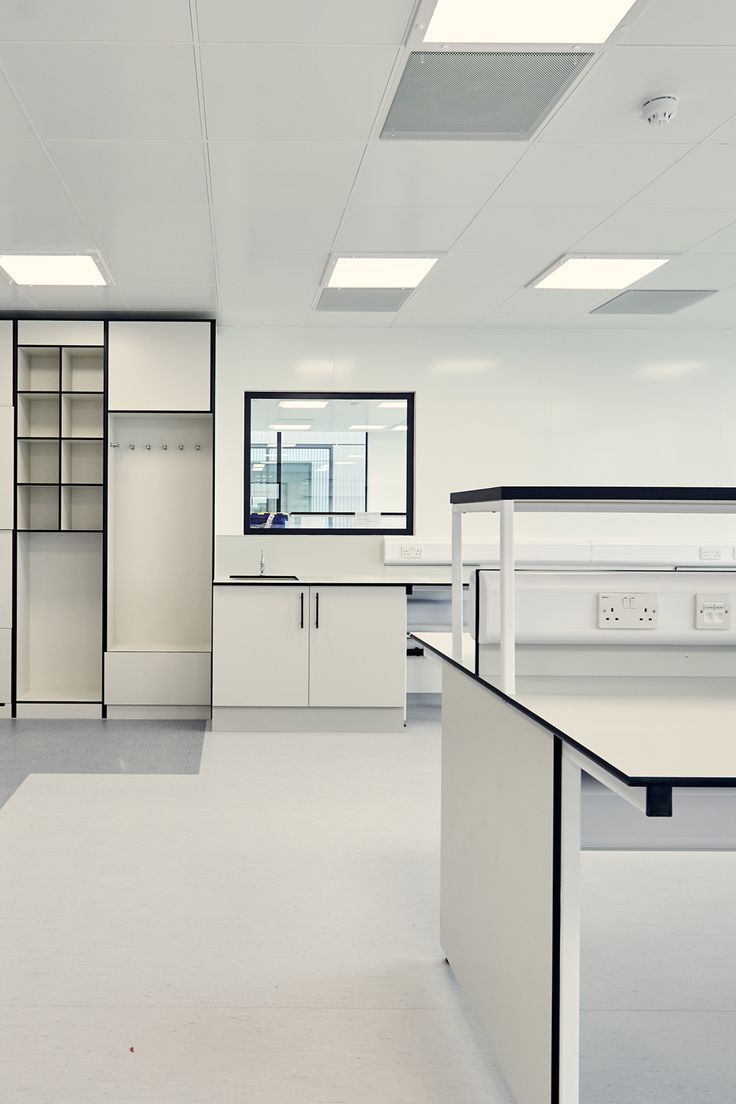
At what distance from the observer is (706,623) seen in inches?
90.0

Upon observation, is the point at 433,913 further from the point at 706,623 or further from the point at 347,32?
the point at 347,32

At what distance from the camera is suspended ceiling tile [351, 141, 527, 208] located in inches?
137

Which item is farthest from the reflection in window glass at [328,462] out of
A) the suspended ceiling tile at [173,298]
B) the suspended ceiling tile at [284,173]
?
the suspended ceiling tile at [284,173]

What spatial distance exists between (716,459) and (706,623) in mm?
4934

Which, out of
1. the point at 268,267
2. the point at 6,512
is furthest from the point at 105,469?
the point at 268,267

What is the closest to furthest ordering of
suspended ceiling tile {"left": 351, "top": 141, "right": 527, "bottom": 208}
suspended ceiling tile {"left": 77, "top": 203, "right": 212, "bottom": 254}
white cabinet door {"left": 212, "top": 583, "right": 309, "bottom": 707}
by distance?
1. suspended ceiling tile {"left": 351, "top": 141, "right": 527, "bottom": 208}
2. suspended ceiling tile {"left": 77, "top": 203, "right": 212, "bottom": 254}
3. white cabinet door {"left": 212, "top": 583, "right": 309, "bottom": 707}

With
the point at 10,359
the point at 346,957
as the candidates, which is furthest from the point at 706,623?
the point at 10,359

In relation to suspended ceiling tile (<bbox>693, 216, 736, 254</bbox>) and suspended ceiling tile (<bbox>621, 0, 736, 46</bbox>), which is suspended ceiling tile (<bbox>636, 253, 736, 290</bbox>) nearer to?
suspended ceiling tile (<bbox>693, 216, 736, 254</bbox>)

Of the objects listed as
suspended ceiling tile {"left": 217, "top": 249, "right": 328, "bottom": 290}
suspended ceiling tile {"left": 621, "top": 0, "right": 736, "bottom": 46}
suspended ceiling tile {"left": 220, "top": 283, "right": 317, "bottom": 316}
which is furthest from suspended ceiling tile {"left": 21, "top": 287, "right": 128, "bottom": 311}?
suspended ceiling tile {"left": 621, "top": 0, "right": 736, "bottom": 46}

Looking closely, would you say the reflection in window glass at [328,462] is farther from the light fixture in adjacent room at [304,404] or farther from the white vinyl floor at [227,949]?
the white vinyl floor at [227,949]

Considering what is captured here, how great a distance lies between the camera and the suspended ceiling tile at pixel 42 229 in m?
4.21

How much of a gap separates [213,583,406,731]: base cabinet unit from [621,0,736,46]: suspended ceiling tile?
144 inches

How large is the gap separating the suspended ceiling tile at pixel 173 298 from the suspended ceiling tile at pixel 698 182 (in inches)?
104

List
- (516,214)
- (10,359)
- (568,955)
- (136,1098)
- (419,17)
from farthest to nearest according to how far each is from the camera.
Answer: (10,359)
(516,214)
(419,17)
(136,1098)
(568,955)
